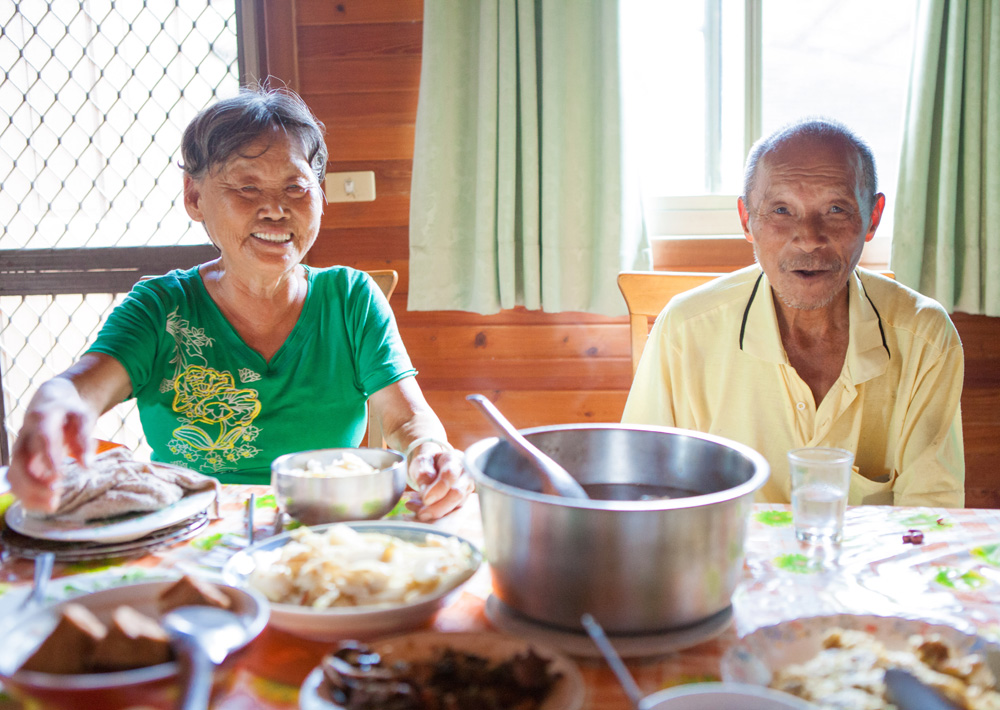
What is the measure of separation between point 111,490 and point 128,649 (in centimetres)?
45

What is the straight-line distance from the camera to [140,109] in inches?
→ 109

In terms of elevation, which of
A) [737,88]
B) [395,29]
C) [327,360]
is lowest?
[327,360]

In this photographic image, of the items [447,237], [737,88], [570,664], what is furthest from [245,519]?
[737,88]

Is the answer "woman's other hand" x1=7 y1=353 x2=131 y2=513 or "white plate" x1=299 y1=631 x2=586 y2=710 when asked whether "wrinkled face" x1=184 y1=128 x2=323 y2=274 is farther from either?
"white plate" x1=299 y1=631 x2=586 y2=710

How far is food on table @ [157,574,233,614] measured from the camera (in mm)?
610

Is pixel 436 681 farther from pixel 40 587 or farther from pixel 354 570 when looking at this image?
pixel 40 587

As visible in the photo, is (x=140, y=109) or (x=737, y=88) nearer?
(x=737, y=88)

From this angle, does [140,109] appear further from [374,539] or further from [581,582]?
[581,582]

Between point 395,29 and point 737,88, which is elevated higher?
point 395,29

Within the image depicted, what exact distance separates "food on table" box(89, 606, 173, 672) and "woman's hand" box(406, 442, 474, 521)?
0.48 meters

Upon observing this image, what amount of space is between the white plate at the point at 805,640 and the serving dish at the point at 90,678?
37 centimetres

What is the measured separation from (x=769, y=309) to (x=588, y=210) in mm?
1064

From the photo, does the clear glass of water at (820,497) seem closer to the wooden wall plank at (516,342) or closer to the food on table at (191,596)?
the food on table at (191,596)

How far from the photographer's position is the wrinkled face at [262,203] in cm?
144
